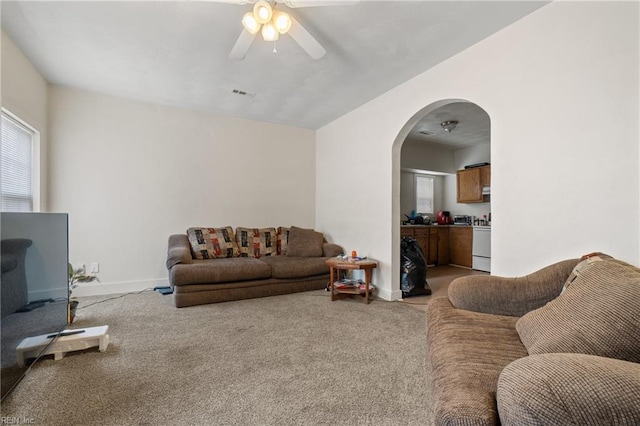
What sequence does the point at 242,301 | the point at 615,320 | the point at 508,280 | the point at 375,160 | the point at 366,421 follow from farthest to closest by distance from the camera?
the point at 375,160, the point at 242,301, the point at 508,280, the point at 366,421, the point at 615,320

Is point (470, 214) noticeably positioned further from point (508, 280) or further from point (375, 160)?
point (508, 280)

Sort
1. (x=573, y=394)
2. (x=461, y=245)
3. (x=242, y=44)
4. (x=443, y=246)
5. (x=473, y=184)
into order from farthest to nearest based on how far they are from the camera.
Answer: (x=443, y=246) < (x=461, y=245) < (x=473, y=184) < (x=242, y=44) < (x=573, y=394)

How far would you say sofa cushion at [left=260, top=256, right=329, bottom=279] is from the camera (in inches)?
Answer: 143

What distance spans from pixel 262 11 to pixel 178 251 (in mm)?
2631

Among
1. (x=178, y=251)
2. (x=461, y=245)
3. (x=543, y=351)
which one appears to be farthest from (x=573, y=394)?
(x=461, y=245)

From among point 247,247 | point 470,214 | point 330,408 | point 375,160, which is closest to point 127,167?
point 247,247

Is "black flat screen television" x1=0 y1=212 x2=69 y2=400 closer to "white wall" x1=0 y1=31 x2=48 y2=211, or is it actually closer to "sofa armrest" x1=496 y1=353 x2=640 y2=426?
"white wall" x1=0 y1=31 x2=48 y2=211

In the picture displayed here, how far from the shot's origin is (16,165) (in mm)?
2891

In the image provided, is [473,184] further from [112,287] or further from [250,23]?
[112,287]

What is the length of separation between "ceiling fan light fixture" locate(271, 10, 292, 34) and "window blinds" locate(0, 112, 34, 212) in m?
2.52

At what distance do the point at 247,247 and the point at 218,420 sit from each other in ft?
9.72

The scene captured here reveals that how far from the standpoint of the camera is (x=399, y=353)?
208 centimetres

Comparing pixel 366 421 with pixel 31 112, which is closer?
pixel 366 421

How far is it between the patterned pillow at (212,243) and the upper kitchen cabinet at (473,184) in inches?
180
